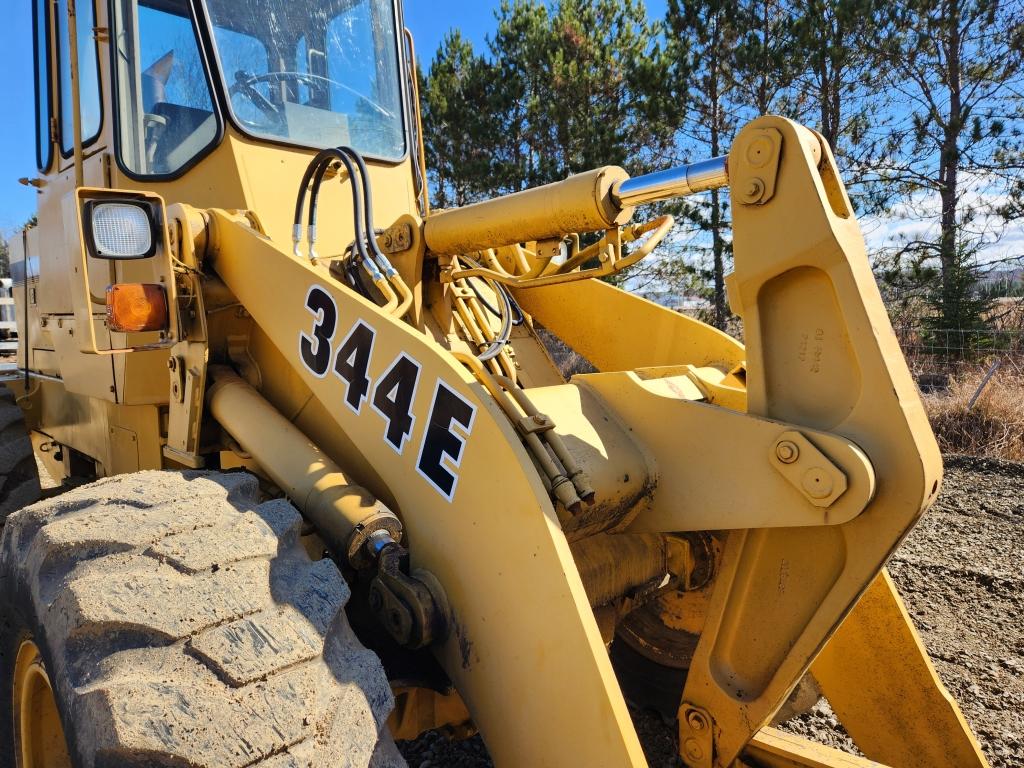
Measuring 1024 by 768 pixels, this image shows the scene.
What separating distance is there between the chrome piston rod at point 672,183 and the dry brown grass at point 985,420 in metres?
6.54

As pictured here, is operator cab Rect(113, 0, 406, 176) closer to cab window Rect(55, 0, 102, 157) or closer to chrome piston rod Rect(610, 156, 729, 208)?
cab window Rect(55, 0, 102, 157)

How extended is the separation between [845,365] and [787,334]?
146 millimetres

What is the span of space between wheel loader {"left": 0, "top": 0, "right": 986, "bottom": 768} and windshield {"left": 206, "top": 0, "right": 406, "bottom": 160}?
0.03 meters

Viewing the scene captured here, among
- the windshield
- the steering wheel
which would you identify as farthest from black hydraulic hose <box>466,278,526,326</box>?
the steering wheel

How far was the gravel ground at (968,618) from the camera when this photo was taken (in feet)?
9.38

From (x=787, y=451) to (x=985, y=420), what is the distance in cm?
742

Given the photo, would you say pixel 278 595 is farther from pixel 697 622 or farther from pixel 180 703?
pixel 697 622

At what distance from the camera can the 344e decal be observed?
1.81 m

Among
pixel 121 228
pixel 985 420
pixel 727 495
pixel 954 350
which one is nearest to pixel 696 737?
pixel 727 495

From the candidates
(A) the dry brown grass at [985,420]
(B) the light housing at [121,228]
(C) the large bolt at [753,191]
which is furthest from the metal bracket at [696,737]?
(A) the dry brown grass at [985,420]

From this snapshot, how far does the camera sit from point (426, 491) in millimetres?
1874

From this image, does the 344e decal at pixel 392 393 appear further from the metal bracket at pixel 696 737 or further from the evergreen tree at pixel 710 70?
the evergreen tree at pixel 710 70

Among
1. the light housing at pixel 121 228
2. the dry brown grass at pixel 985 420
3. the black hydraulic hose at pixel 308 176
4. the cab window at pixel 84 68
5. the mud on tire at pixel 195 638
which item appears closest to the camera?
the mud on tire at pixel 195 638

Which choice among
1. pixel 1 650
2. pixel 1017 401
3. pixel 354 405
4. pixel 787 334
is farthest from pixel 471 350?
pixel 1017 401
